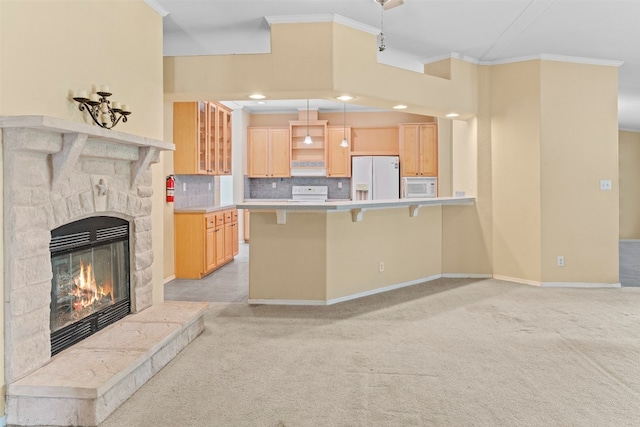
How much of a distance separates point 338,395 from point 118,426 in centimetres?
116

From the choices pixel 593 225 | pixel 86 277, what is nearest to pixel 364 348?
pixel 86 277

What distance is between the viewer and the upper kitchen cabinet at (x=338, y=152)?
29.1 feet

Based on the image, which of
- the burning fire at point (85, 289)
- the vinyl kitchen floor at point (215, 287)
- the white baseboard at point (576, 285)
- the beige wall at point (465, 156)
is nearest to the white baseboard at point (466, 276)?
the white baseboard at point (576, 285)

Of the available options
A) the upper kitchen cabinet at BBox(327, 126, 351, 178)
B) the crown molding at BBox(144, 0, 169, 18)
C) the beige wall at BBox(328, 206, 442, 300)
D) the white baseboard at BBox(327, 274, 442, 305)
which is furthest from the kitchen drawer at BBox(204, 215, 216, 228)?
the upper kitchen cabinet at BBox(327, 126, 351, 178)

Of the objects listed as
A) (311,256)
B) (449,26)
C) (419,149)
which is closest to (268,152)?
(419,149)

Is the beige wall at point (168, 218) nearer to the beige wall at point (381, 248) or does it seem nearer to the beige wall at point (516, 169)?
the beige wall at point (381, 248)

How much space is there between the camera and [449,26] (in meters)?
4.51

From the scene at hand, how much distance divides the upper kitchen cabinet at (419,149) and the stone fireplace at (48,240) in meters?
6.10

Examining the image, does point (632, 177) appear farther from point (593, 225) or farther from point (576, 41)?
point (576, 41)

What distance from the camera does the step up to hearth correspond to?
2.26m

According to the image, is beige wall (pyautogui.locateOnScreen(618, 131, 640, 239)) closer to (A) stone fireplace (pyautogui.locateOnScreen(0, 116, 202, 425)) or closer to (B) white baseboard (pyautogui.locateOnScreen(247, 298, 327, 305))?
(B) white baseboard (pyautogui.locateOnScreen(247, 298, 327, 305))

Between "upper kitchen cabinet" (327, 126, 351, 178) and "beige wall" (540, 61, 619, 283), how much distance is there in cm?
406

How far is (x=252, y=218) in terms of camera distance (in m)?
4.69

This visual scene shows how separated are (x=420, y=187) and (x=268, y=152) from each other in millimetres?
3049
